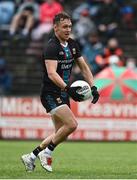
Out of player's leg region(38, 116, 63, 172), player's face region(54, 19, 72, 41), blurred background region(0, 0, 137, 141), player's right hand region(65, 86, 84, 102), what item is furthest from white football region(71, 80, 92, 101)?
blurred background region(0, 0, 137, 141)

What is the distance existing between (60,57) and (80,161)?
3118 mm

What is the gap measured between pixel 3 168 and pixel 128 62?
11878 millimetres

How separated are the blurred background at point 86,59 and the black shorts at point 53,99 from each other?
869 cm

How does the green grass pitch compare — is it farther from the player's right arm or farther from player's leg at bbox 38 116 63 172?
the player's right arm

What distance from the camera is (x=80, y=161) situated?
14.0 meters

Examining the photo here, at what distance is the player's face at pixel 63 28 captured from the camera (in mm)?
11391

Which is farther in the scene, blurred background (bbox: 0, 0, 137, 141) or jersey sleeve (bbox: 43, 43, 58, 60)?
blurred background (bbox: 0, 0, 137, 141)

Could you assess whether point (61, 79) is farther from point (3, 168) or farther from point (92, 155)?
point (92, 155)

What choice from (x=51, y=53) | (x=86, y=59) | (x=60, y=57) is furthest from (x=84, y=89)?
(x=86, y=59)

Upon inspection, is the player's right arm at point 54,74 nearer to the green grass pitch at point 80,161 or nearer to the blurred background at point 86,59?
the green grass pitch at point 80,161

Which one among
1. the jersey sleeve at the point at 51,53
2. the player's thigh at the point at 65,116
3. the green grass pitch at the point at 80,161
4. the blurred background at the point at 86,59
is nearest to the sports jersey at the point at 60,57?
the jersey sleeve at the point at 51,53

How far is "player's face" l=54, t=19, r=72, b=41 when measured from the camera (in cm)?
1139

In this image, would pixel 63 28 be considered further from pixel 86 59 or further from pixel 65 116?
pixel 86 59

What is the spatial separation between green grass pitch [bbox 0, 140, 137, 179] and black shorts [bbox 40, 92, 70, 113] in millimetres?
999
